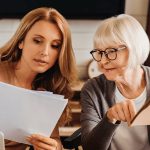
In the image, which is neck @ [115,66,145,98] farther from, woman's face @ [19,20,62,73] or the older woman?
woman's face @ [19,20,62,73]

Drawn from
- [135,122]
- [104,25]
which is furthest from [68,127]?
[135,122]

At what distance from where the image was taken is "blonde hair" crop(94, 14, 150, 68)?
1.18m

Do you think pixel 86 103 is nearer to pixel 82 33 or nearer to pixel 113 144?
pixel 113 144

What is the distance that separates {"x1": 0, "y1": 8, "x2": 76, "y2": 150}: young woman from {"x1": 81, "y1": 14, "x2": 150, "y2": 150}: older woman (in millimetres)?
116

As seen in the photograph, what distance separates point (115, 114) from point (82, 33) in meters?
1.76

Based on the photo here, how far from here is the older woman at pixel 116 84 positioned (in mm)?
1127

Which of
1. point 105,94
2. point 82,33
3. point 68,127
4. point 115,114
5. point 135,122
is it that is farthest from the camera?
point 82,33

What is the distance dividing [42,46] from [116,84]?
33 cm

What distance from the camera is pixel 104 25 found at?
4.01 feet

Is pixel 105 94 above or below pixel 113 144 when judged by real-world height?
above

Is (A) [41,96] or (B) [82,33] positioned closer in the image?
(A) [41,96]

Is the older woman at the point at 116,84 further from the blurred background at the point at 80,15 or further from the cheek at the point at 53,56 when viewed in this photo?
the blurred background at the point at 80,15

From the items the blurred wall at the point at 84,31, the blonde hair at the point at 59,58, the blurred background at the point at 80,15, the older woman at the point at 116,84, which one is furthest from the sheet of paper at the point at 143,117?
the blurred wall at the point at 84,31

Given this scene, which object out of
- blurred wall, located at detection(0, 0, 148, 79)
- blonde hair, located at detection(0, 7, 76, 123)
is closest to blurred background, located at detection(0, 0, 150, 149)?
blurred wall, located at detection(0, 0, 148, 79)
